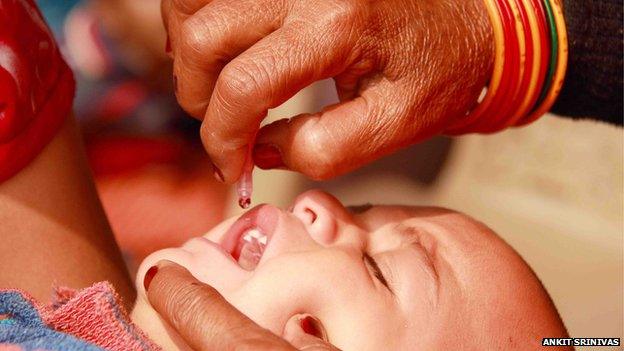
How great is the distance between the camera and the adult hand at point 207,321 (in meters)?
0.67

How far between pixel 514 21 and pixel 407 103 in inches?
8.6

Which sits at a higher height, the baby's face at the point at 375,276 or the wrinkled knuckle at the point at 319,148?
the wrinkled knuckle at the point at 319,148

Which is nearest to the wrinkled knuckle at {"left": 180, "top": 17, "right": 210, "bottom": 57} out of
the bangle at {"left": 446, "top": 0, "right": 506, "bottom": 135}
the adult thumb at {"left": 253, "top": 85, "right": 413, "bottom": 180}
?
the adult thumb at {"left": 253, "top": 85, "right": 413, "bottom": 180}

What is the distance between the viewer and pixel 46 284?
941 millimetres

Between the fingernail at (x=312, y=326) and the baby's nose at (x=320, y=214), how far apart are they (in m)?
0.11

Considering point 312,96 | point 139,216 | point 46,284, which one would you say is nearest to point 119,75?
point 139,216

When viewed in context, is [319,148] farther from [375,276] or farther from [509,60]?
[509,60]

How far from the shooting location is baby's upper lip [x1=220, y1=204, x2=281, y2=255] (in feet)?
2.91

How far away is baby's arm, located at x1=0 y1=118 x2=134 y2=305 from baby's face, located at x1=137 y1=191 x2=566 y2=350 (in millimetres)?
149

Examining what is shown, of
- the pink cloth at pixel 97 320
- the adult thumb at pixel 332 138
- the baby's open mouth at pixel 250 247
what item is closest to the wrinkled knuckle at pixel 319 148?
the adult thumb at pixel 332 138

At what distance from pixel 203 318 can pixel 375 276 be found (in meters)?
0.24

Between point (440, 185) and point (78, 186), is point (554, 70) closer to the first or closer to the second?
point (78, 186)

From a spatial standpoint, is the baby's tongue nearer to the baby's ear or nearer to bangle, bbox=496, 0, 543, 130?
the baby's ear

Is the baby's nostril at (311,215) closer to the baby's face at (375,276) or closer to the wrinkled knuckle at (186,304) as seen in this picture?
the baby's face at (375,276)
